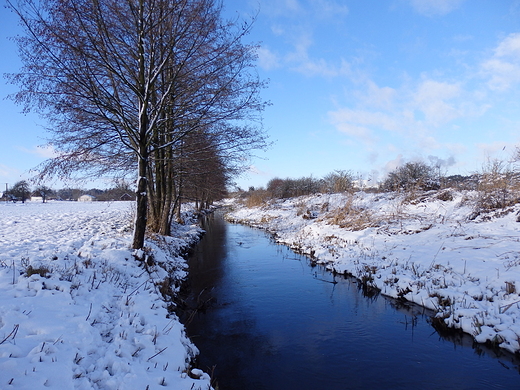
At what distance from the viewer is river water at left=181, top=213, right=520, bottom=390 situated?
180 inches

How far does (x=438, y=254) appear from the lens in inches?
345

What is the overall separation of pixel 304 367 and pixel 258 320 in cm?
199

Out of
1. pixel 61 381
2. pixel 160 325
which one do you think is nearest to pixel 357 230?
pixel 160 325

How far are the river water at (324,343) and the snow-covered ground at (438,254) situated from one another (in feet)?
1.56

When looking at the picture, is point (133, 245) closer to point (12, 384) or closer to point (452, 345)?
point (12, 384)

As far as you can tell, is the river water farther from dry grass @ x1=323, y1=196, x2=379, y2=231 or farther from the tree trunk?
dry grass @ x1=323, y1=196, x2=379, y2=231

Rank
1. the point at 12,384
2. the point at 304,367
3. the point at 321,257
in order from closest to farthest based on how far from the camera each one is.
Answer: the point at 12,384 → the point at 304,367 → the point at 321,257

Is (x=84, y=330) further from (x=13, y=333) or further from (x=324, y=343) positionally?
(x=324, y=343)

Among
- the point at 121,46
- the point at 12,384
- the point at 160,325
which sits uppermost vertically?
the point at 121,46

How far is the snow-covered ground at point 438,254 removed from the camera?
5.97 meters

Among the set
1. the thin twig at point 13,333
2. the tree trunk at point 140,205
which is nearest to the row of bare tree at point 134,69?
the tree trunk at point 140,205

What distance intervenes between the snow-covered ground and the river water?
48 centimetres

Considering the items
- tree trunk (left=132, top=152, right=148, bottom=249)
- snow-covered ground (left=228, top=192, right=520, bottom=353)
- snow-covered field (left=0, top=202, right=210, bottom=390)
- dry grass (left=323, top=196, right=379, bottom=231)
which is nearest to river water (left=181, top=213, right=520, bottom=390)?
snow-covered ground (left=228, top=192, right=520, bottom=353)

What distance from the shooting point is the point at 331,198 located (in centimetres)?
2198
